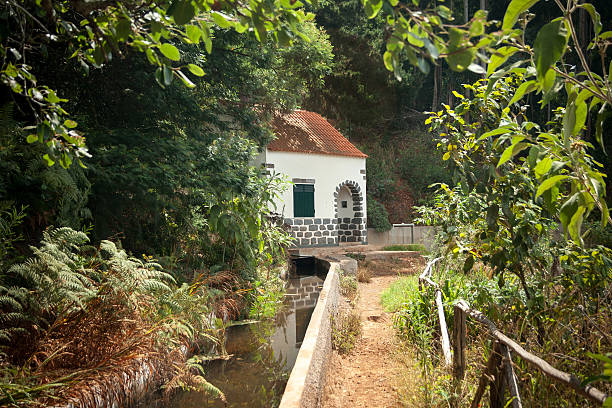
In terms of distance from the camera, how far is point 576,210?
58.9 inches

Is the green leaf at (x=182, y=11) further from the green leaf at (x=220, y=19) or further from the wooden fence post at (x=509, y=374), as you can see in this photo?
the wooden fence post at (x=509, y=374)

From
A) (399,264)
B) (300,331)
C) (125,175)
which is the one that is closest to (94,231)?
(125,175)

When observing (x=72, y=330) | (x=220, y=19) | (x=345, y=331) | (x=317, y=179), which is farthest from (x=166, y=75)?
(x=317, y=179)

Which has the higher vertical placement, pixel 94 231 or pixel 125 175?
pixel 125 175

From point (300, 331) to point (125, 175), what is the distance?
12.1ft

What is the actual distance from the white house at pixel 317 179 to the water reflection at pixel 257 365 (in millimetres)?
8176

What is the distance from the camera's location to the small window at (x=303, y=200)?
1639 cm

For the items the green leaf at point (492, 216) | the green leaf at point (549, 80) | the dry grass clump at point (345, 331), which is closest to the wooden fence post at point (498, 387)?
the green leaf at point (492, 216)

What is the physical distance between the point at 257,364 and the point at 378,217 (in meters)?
14.7

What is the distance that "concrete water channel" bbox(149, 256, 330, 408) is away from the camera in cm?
430

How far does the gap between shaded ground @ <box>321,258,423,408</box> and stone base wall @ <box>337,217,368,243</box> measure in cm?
1116

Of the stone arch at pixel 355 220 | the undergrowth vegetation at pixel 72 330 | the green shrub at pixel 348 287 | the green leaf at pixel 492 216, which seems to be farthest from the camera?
the stone arch at pixel 355 220

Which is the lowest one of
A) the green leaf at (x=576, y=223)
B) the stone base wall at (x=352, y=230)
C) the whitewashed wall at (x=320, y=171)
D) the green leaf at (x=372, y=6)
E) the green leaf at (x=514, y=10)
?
the stone base wall at (x=352, y=230)

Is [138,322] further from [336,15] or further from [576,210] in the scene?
[336,15]
